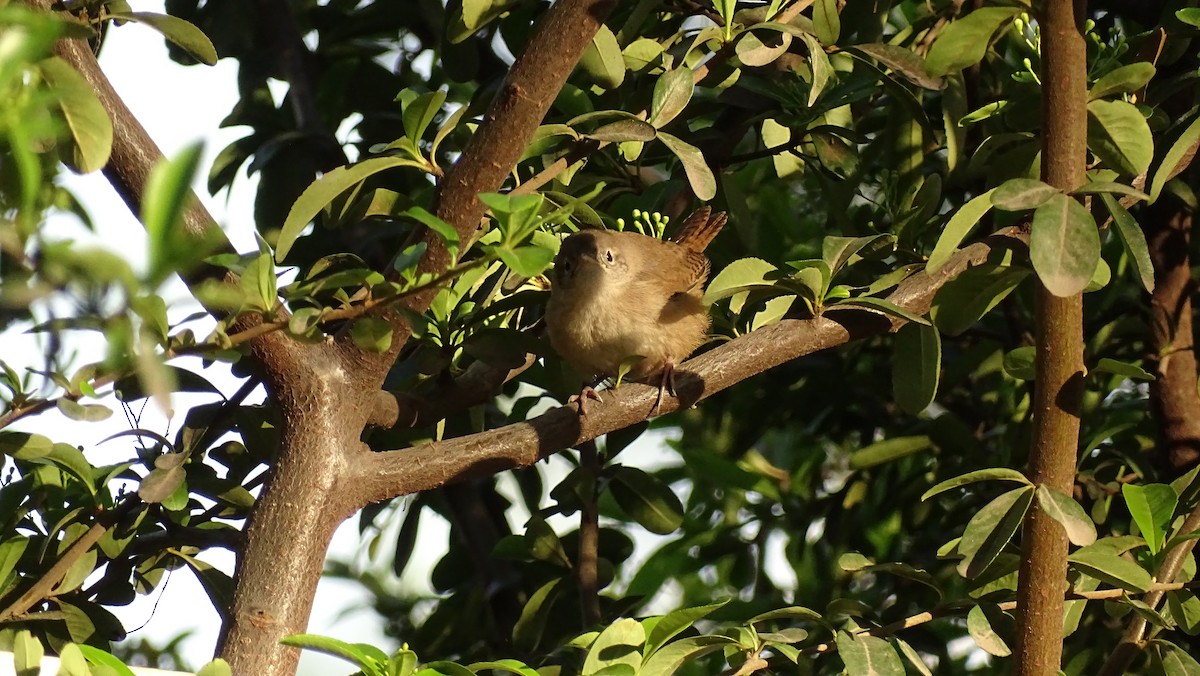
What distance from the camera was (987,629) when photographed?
174cm

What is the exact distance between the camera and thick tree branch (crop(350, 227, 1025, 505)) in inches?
64.2

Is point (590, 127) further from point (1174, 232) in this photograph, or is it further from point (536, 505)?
point (1174, 232)

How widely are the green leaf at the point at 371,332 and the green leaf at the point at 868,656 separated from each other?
0.72 m

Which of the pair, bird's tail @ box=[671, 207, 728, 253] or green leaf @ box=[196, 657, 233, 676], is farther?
bird's tail @ box=[671, 207, 728, 253]

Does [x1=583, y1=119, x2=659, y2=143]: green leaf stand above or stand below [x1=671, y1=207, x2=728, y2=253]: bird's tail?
below

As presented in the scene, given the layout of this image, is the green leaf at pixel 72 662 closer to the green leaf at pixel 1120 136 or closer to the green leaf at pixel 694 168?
the green leaf at pixel 694 168

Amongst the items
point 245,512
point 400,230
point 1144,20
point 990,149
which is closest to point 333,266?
point 245,512

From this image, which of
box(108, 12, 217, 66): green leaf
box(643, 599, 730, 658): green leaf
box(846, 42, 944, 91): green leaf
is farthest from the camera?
box(846, 42, 944, 91): green leaf

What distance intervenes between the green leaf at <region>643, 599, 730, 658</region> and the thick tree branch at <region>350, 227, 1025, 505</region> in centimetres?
28

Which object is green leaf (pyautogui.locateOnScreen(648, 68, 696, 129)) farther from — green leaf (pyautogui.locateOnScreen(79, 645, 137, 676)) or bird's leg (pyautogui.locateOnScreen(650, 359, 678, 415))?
green leaf (pyautogui.locateOnScreen(79, 645, 137, 676))

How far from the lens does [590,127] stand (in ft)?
6.94

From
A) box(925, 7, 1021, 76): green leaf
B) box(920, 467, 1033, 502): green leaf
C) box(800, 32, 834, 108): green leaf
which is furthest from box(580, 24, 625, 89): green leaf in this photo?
box(920, 467, 1033, 502): green leaf

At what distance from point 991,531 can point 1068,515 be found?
11cm

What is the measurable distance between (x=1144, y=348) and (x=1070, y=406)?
156 cm
